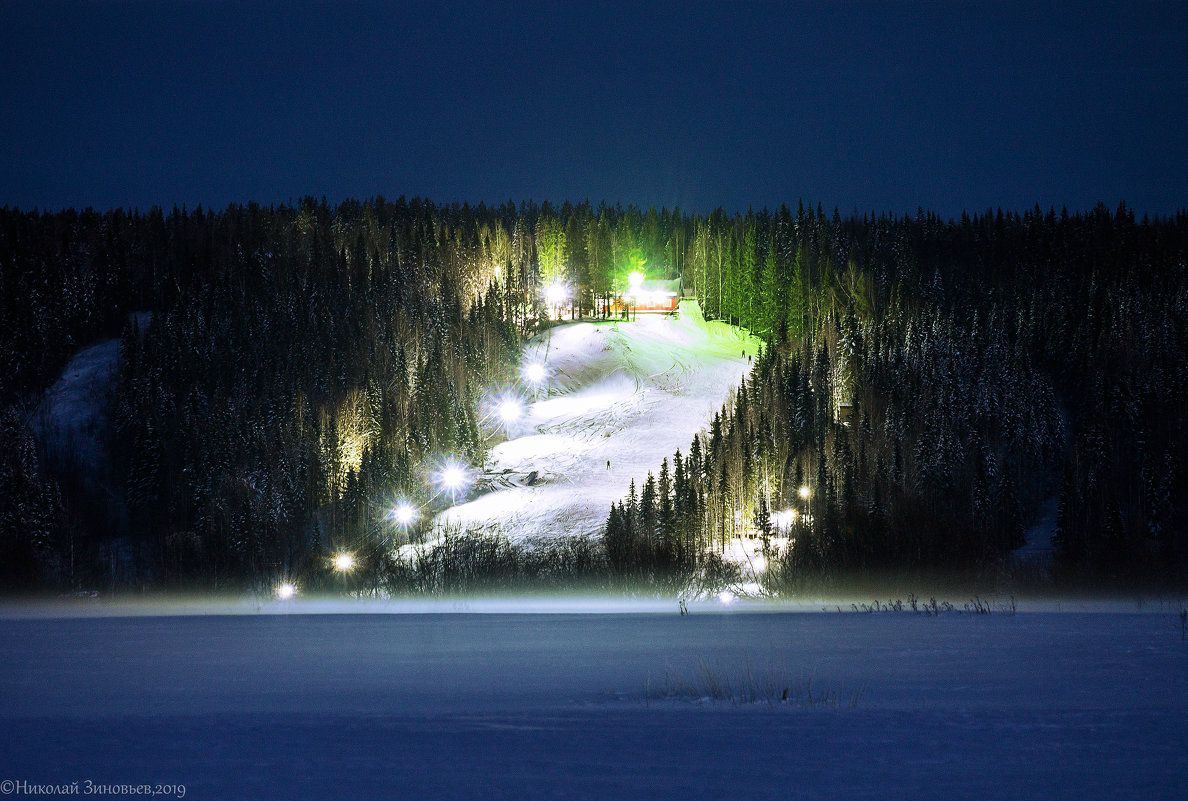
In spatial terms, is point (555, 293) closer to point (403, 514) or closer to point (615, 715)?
point (403, 514)

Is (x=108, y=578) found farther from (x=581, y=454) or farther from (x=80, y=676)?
(x=80, y=676)

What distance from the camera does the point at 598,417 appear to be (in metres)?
91.7

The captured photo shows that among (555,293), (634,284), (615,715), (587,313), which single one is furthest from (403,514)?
(615,715)

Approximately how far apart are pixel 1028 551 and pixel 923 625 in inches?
1774

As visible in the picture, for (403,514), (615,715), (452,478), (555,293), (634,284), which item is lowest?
(403,514)

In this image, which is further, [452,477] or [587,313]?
[587,313]

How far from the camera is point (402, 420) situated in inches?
3487

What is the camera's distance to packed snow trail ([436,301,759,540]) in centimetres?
7419

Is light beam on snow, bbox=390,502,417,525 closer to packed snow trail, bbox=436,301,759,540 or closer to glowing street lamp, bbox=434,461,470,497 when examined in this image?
packed snow trail, bbox=436,301,759,540

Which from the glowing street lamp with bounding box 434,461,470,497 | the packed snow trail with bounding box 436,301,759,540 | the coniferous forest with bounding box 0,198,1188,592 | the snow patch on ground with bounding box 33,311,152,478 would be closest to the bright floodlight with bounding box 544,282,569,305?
the coniferous forest with bounding box 0,198,1188,592

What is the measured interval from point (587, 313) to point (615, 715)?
11446cm

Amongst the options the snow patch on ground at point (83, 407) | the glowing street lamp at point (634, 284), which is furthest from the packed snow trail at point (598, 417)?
the snow patch on ground at point (83, 407)

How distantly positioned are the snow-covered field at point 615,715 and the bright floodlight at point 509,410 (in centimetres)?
6764

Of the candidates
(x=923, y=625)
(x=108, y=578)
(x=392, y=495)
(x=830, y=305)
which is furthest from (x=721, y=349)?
(x=923, y=625)
